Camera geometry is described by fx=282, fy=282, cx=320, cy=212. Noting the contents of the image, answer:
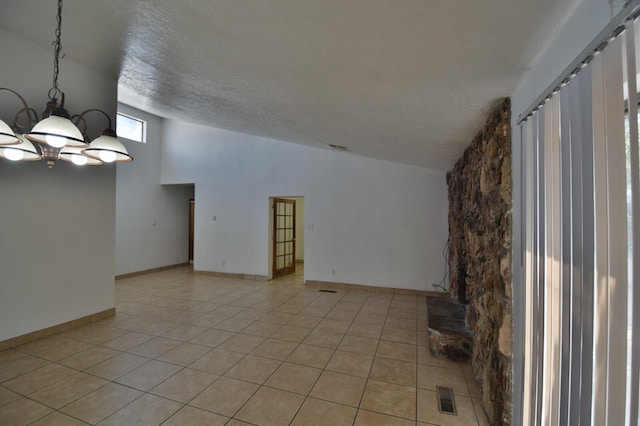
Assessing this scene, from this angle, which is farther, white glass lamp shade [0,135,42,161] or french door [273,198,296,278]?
french door [273,198,296,278]

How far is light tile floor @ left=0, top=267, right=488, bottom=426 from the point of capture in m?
2.05

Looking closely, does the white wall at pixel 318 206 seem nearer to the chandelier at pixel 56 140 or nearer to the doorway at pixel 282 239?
the doorway at pixel 282 239

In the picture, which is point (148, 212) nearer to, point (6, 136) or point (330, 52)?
point (6, 136)

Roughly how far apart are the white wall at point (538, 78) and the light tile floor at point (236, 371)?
86cm

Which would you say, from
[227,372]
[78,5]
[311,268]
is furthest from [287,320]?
[78,5]

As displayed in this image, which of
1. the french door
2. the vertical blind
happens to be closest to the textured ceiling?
the vertical blind

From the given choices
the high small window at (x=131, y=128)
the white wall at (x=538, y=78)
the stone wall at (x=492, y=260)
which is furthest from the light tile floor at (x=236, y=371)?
the high small window at (x=131, y=128)

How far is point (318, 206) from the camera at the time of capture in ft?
19.6

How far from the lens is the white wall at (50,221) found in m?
2.93

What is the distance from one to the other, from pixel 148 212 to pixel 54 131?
5850mm

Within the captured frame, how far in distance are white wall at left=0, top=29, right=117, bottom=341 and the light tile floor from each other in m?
0.36

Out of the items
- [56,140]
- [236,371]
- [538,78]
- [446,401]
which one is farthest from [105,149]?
[446,401]

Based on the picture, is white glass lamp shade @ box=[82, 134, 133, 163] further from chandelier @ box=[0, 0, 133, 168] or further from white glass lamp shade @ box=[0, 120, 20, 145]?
white glass lamp shade @ box=[0, 120, 20, 145]

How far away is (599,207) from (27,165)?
463 cm
